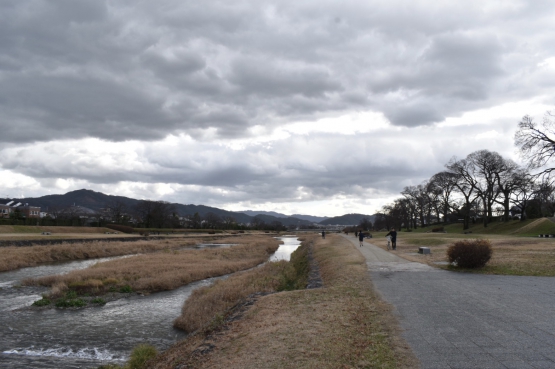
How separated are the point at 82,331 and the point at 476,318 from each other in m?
A: 11.6

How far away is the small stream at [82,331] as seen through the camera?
418 inches

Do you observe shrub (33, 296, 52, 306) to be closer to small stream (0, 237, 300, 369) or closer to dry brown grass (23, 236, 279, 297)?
small stream (0, 237, 300, 369)

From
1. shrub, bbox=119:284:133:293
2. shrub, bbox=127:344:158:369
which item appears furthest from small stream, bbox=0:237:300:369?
shrub, bbox=127:344:158:369

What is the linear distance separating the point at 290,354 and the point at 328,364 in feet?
2.61

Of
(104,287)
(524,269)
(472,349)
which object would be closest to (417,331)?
(472,349)

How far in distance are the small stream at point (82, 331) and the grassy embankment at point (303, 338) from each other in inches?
105

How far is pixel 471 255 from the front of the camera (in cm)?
1748

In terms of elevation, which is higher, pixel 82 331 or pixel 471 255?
pixel 471 255

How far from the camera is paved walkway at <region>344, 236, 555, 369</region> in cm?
619

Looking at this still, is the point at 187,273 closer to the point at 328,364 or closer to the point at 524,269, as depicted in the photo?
the point at 524,269

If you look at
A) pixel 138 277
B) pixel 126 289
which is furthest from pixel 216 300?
pixel 138 277

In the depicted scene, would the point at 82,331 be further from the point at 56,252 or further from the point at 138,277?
the point at 56,252

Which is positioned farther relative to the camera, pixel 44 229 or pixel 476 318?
pixel 44 229

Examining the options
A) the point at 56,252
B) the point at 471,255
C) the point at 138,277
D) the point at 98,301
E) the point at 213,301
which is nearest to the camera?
the point at 213,301
